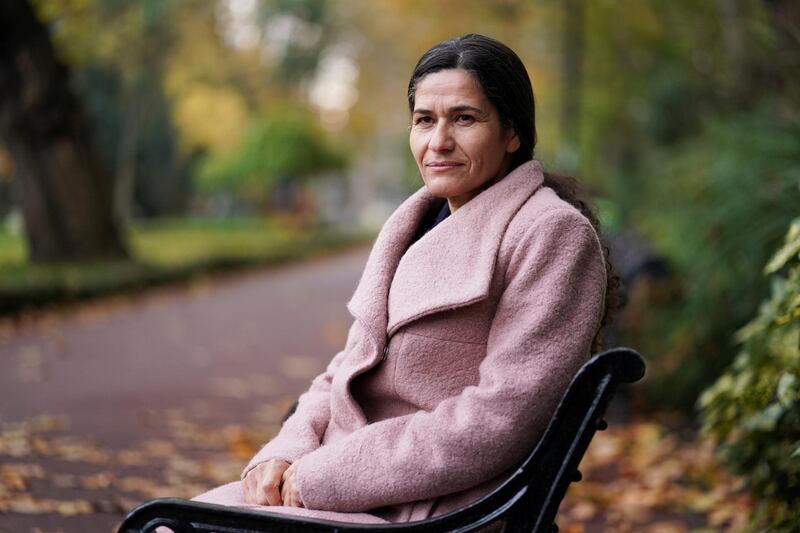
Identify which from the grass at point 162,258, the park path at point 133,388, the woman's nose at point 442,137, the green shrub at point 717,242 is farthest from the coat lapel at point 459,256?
the grass at point 162,258

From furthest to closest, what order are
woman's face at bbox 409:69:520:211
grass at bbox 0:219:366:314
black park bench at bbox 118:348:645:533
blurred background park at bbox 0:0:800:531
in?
1. grass at bbox 0:219:366:314
2. blurred background park at bbox 0:0:800:531
3. woman's face at bbox 409:69:520:211
4. black park bench at bbox 118:348:645:533

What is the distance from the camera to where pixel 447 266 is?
2119 millimetres

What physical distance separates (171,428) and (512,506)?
5.32 m

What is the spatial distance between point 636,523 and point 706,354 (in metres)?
2.34

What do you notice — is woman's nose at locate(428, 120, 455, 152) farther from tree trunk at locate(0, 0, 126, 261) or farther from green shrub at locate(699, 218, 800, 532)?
tree trunk at locate(0, 0, 126, 261)

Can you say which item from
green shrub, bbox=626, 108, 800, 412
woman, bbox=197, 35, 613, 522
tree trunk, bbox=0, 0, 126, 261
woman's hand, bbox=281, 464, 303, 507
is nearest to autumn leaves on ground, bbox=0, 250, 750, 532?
green shrub, bbox=626, 108, 800, 412

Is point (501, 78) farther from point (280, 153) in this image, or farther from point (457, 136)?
point (280, 153)

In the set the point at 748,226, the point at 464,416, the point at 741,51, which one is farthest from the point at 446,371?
the point at 741,51

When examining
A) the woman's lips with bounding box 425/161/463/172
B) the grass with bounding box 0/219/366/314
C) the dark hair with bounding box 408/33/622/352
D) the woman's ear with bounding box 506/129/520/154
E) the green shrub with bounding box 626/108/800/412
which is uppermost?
the dark hair with bounding box 408/33/622/352

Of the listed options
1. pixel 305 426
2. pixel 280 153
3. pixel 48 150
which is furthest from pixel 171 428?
pixel 280 153

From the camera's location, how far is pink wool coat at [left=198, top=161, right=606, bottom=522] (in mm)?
1972

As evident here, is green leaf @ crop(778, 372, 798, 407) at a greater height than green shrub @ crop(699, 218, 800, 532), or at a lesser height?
greater

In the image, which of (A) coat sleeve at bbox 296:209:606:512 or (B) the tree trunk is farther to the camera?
(B) the tree trunk

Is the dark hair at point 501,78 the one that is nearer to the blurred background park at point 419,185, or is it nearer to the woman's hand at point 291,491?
the blurred background park at point 419,185
